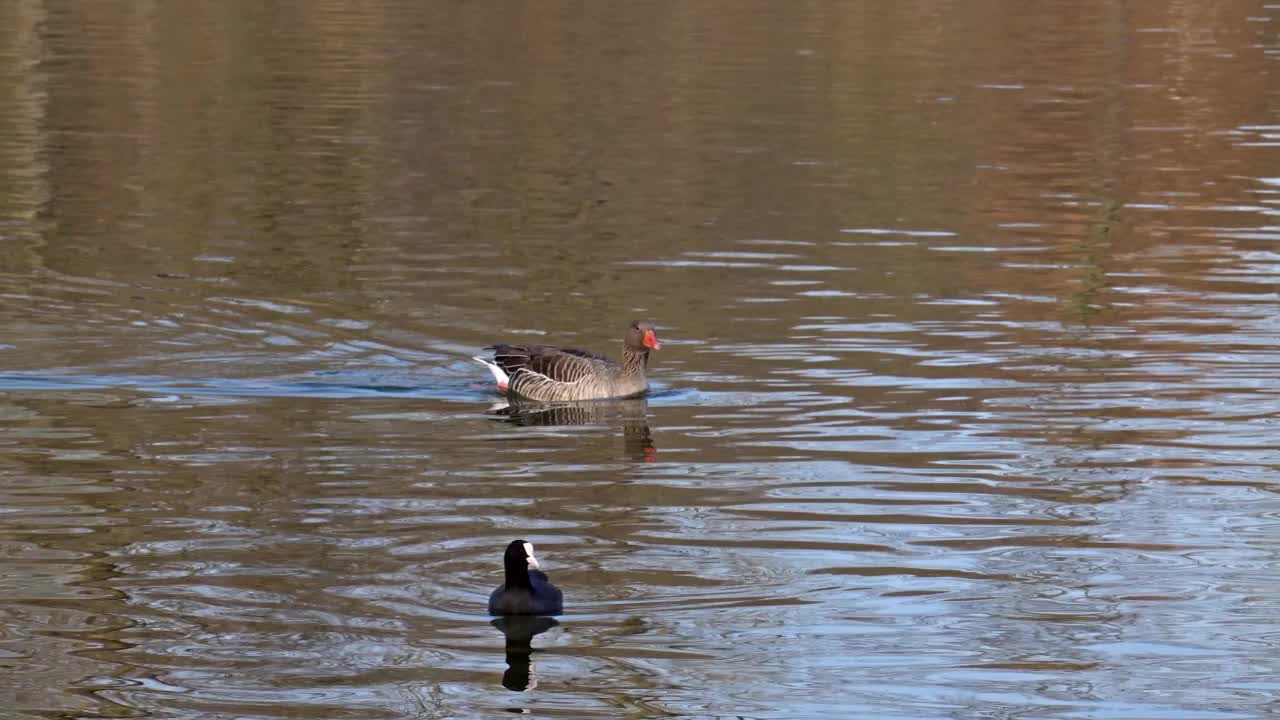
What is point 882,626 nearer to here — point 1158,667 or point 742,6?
point 1158,667

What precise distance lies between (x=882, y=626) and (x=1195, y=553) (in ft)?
9.26

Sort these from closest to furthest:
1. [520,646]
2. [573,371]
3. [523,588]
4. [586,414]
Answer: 1. [520,646]
2. [523,588]
3. [586,414]
4. [573,371]

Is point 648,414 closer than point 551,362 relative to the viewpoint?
Yes

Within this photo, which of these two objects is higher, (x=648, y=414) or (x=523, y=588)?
(x=523, y=588)

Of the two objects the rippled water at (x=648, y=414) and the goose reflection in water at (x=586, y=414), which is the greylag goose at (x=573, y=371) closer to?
the goose reflection in water at (x=586, y=414)

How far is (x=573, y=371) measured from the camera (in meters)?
19.1

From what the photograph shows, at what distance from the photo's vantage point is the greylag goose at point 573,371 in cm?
1902

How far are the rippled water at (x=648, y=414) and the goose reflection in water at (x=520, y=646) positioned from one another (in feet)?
0.16

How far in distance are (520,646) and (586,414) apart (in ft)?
23.3

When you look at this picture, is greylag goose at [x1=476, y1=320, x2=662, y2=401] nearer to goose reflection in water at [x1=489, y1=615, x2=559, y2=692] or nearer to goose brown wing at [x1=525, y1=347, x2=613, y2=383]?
→ goose brown wing at [x1=525, y1=347, x2=613, y2=383]

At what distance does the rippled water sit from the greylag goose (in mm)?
200

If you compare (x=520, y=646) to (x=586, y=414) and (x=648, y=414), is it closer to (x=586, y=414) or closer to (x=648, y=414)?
(x=648, y=414)

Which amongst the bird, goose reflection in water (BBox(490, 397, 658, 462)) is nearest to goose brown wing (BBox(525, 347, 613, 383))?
goose reflection in water (BBox(490, 397, 658, 462))

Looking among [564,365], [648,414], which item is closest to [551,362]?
[564,365]
